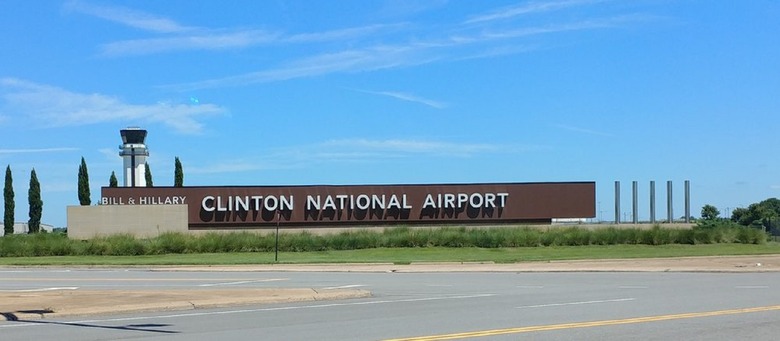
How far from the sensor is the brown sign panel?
62.4 meters

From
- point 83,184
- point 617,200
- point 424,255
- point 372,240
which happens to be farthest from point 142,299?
point 83,184

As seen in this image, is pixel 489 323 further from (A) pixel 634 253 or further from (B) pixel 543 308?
(A) pixel 634 253

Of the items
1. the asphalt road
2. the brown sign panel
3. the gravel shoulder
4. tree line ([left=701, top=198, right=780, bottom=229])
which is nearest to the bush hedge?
the brown sign panel

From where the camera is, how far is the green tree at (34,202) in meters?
89.1

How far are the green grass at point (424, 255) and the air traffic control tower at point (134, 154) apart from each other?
31.7 meters

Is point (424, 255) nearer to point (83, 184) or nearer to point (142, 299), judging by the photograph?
point (142, 299)

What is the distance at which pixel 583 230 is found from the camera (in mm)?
55375

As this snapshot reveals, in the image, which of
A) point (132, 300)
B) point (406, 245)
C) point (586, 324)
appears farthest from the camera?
point (406, 245)

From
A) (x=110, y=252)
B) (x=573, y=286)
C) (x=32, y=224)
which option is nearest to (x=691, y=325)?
(x=573, y=286)

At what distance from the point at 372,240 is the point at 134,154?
34.9 m

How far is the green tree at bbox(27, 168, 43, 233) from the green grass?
4275cm

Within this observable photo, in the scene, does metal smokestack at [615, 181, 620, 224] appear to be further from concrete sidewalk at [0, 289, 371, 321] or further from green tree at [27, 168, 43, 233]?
green tree at [27, 168, 43, 233]

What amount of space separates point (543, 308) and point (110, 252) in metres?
36.7

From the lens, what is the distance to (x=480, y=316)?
15953 millimetres
